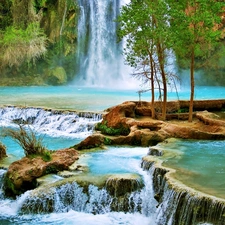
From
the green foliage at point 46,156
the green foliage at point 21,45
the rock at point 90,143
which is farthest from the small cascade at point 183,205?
the green foliage at point 21,45

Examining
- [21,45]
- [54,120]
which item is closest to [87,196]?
[54,120]

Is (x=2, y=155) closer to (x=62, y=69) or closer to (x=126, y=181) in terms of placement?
(x=126, y=181)

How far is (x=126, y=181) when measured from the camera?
33.3ft

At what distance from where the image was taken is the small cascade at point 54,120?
17906 mm

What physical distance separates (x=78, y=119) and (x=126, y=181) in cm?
873

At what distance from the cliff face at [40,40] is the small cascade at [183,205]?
28.7 meters

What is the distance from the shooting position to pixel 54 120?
1928 cm

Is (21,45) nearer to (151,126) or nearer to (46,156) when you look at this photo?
(151,126)

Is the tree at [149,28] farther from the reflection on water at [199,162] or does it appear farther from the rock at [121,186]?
the rock at [121,186]

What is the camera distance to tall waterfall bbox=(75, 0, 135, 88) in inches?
1518

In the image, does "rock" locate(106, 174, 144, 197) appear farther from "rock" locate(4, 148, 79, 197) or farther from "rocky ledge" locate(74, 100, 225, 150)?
"rocky ledge" locate(74, 100, 225, 150)

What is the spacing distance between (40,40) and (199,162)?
2805cm

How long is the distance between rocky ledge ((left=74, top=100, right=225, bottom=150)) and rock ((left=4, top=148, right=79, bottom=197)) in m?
2.23

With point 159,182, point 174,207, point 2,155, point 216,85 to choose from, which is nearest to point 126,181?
point 159,182
